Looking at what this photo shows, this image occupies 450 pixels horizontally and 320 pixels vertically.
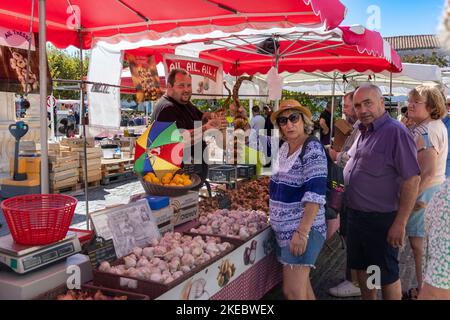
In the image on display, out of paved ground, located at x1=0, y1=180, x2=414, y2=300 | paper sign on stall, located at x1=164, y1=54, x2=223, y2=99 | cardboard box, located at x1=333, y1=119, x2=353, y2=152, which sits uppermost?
paper sign on stall, located at x1=164, y1=54, x2=223, y2=99

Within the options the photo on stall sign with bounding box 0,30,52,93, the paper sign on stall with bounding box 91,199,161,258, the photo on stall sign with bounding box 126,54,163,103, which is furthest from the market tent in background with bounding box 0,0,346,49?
the paper sign on stall with bounding box 91,199,161,258

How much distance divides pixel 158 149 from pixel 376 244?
5.71 ft

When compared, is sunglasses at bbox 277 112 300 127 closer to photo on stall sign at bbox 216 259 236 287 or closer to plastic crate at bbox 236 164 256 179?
photo on stall sign at bbox 216 259 236 287

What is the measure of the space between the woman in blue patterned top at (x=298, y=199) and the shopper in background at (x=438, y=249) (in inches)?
40.7

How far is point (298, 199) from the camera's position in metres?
2.47

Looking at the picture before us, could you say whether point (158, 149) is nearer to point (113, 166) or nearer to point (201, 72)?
point (201, 72)

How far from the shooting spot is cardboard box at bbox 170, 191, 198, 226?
116 inches

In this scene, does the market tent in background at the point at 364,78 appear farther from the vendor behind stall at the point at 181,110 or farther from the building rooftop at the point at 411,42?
the building rooftop at the point at 411,42

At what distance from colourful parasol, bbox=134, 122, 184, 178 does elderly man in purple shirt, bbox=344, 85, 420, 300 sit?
1379 mm

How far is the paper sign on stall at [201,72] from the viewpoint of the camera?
4865 mm

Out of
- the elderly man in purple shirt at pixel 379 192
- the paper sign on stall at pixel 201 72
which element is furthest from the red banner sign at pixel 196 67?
the elderly man in purple shirt at pixel 379 192

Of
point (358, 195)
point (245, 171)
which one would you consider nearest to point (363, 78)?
point (245, 171)

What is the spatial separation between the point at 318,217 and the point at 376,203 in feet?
1.40

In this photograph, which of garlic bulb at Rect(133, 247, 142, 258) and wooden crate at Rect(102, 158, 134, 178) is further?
wooden crate at Rect(102, 158, 134, 178)
